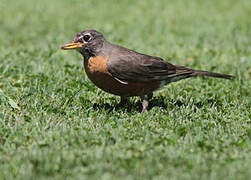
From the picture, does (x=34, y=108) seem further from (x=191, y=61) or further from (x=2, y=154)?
(x=191, y=61)

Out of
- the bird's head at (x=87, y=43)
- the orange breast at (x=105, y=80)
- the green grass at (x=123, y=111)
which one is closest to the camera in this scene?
the green grass at (x=123, y=111)

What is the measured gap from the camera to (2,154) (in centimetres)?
414

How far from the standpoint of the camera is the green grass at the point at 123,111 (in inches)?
154

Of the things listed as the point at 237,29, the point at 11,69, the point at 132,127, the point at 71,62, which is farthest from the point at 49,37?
the point at 132,127

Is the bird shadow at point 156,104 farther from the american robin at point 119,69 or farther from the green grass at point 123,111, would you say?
the american robin at point 119,69

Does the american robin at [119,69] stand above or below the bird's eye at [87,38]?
below

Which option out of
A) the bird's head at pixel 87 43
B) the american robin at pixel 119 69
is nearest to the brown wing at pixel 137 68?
the american robin at pixel 119 69

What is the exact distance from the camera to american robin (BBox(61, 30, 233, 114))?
5552 millimetres

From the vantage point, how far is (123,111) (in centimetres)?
571

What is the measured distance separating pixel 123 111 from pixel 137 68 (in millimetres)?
623

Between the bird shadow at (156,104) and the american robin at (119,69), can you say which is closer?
the american robin at (119,69)

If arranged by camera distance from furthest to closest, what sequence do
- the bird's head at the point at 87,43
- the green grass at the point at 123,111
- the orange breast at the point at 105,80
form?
the bird's head at the point at 87,43 → the orange breast at the point at 105,80 → the green grass at the point at 123,111

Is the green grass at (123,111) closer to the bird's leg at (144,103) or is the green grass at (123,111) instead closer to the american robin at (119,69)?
the bird's leg at (144,103)

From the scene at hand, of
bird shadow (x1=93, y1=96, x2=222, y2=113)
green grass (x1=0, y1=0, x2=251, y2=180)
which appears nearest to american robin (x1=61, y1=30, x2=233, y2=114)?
bird shadow (x1=93, y1=96, x2=222, y2=113)
